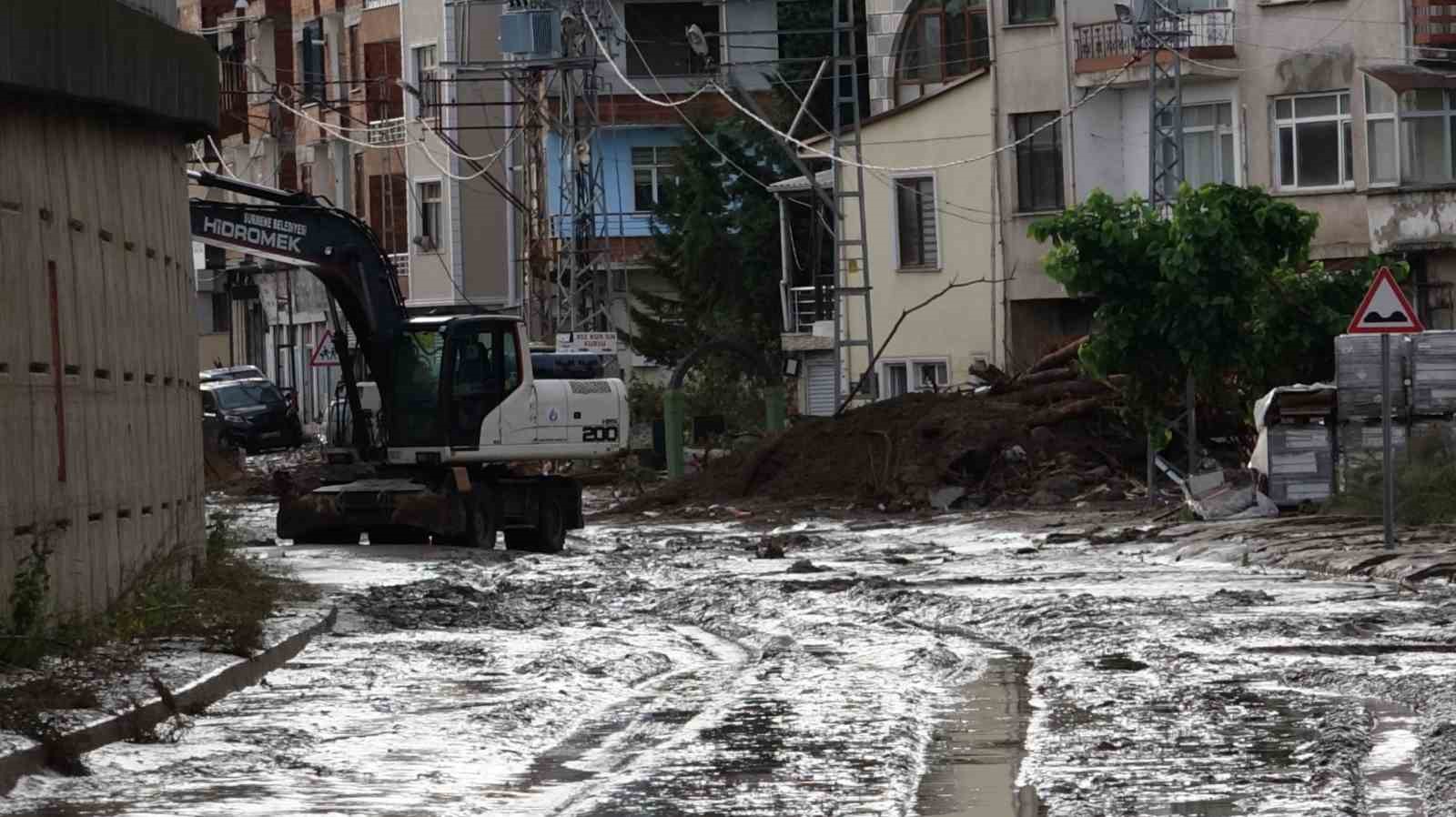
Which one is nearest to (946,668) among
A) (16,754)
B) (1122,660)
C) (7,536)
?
(1122,660)

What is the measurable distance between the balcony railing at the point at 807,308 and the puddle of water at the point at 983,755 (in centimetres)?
4421

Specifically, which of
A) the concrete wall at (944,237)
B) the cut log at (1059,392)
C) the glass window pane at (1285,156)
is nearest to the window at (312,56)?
the concrete wall at (944,237)

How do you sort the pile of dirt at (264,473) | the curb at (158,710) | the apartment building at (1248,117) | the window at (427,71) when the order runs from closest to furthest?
the curb at (158,710)
the pile of dirt at (264,473)
the apartment building at (1248,117)
the window at (427,71)

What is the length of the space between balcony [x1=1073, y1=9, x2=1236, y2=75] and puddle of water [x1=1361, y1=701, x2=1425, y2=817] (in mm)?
34105

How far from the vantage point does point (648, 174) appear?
75688 mm

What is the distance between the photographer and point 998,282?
51.4 metres

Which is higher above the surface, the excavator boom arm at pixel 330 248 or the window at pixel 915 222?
the window at pixel 915 222

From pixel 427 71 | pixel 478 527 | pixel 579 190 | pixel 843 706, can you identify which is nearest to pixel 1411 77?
pixel 579 190

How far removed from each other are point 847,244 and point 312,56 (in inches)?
1397

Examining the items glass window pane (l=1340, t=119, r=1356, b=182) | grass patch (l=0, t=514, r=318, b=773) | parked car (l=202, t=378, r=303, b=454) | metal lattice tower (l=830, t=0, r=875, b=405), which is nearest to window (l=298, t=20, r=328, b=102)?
parked car (l=202, t=378, r=303, b=454)

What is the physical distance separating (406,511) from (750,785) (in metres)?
21.3

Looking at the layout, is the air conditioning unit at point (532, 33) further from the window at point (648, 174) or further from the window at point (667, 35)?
the window at point (648, 174)

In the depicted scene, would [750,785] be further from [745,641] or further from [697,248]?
[697,248]

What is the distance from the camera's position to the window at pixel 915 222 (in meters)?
53.5
